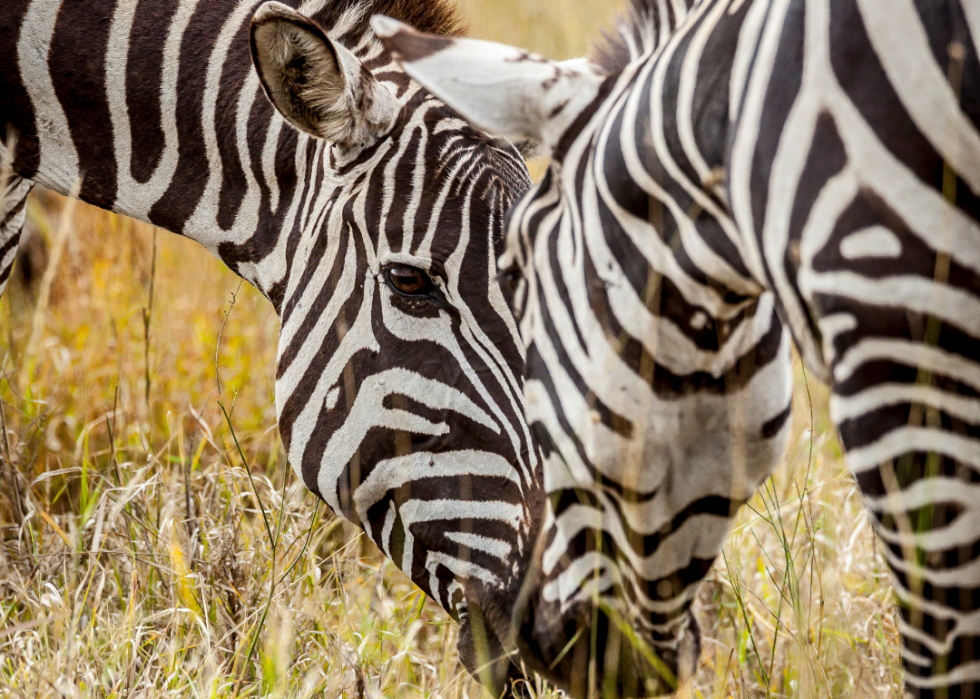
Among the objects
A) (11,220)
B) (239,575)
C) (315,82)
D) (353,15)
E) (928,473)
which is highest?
(353,15)

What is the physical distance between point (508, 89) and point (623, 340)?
53 cm

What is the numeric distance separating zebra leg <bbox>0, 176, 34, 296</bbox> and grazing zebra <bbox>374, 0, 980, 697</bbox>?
224 centimetres

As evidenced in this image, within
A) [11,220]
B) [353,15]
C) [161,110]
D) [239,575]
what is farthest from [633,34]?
[11,220]

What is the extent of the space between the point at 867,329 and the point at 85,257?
585 centimetres

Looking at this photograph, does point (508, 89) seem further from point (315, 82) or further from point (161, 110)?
point (161, 110)

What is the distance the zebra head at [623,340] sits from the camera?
5.77ft

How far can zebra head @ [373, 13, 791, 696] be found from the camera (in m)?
1.76

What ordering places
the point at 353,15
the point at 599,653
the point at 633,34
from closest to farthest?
the point at 633,34, the point at 599,653, the point at 353,15

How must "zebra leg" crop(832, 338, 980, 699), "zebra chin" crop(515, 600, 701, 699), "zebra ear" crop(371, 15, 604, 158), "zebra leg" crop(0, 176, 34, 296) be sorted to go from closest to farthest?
"zebra leg" crop(832, 338, 980, 699)
"zebra ear" crop(371, 15, 604, 158)
"zebra chin" crop(515, 600, 701, 699)
"zebra leg" crop(0, 176, 34, 296)

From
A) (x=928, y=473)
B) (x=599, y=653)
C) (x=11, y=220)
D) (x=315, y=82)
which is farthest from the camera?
(x=11, y=220)

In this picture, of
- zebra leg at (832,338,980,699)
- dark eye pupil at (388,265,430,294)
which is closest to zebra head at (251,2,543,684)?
dark eye pupil at (388,265,430,294)

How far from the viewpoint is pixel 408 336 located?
9.05 feet

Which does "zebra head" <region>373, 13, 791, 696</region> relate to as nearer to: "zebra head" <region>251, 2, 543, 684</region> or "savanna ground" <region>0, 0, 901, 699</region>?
"savanna ground" <region>0, 0, 901, 699</region>

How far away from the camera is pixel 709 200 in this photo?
1.68 meters
